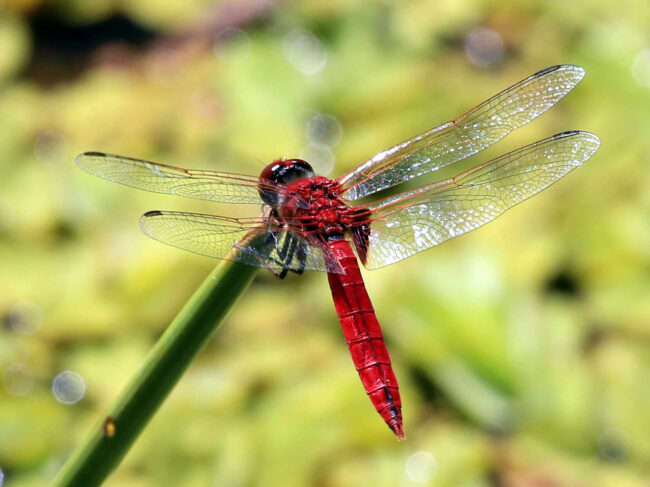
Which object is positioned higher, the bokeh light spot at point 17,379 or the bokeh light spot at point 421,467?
the bokeh light spot at point 17,379

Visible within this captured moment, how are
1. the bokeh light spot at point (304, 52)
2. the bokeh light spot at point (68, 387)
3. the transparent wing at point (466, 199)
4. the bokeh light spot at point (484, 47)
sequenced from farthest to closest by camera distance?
the bokeh light spot at point (484, 47), the bokeh light spot at point (304, 52), the bokeh light spot at point (68, 387), the transparent wing at point (466, 199)

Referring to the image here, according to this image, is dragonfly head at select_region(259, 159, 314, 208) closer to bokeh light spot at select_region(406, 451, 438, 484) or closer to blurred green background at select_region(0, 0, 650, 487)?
blurred green background at select_region(0, 0, 650, 487)

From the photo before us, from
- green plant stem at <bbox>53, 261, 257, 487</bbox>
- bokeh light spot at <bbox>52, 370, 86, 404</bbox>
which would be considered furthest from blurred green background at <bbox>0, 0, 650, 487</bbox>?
green plant stem at <bbox>53, 261, 257, 487</bbox>

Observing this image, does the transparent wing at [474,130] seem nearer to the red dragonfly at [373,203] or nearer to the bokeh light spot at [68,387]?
the red dragonfly at [373,203]

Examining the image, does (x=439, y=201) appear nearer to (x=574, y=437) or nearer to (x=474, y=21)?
(x=574, y=437)

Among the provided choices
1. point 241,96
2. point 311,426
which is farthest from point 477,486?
point 241,96

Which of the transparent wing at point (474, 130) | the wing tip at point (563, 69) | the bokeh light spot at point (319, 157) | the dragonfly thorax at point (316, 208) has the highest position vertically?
the bokeh light spot at point (319, 157)

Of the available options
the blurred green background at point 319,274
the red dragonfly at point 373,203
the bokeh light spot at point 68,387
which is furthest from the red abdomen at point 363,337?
the bokeh light spot at point 68,387
